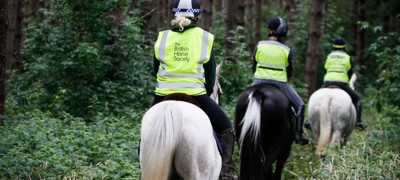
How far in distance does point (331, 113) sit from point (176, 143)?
24.9ft

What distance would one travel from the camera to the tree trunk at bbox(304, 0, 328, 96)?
1805 cm

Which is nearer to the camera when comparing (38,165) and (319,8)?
(38,165)

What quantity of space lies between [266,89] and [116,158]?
229cm

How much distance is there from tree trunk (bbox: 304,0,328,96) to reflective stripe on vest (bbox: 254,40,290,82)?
908cm

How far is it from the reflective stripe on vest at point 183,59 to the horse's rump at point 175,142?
0.43 metres

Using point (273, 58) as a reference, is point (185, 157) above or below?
below

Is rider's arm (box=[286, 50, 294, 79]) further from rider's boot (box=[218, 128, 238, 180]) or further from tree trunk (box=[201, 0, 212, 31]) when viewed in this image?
tree trunk (box=[201, 0, 212, 31])

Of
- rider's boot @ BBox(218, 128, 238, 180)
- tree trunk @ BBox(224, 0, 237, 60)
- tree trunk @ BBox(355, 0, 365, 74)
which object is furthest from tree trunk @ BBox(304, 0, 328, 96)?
tree trunk @ BBox(355, 0, 365, 74)

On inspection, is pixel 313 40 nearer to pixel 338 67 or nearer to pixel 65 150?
pixel 338 67

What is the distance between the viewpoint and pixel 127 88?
12867 mm

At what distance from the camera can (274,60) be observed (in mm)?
9305

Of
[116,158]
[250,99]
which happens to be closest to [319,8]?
[250,99]

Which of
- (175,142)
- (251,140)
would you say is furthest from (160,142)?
(251,140)

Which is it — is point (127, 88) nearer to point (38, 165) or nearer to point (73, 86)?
point (73, 86)
